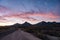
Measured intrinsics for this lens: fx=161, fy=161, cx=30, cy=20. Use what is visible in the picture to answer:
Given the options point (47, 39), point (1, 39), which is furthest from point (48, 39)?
point (1, 39)

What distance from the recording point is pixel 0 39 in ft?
56.6

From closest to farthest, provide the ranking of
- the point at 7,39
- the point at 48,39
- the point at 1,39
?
the point at 7,39 → the point at 1,39 → the point at 48,39

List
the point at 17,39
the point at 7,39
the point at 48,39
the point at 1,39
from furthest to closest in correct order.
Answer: the point at 48,39 < the point at 1,39 < the point at 7,39 < the point at 17,39

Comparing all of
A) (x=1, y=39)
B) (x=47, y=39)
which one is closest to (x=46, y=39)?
(x=47, y=39)

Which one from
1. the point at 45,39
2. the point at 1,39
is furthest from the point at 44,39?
the point at 1,39

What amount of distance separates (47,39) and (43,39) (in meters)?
0.63

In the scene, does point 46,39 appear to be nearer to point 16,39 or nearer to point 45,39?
point 45,39

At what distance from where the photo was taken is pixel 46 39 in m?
22.6

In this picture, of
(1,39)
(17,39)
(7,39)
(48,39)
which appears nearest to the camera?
(17,39)

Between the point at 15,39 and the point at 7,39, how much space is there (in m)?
1.25

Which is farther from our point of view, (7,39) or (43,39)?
(43,39)

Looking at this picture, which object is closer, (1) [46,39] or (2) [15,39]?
(2) [15,39]

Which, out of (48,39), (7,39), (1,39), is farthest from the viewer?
(48,39)

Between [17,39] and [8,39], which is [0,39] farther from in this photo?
[17,39]
